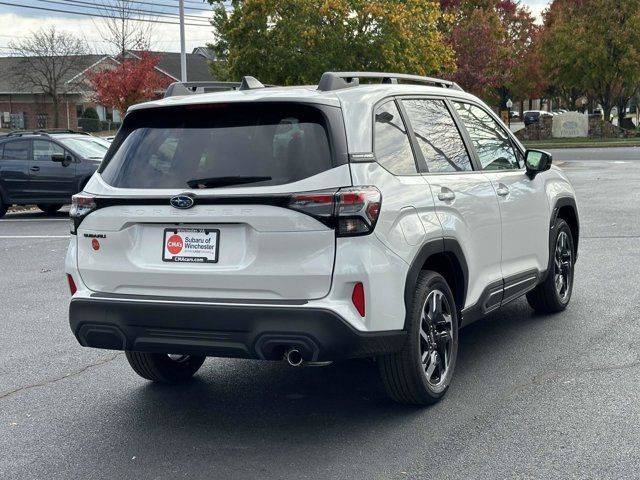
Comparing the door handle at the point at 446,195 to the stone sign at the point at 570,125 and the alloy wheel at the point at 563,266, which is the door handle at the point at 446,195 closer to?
the alloy wheel at the point at 563,266

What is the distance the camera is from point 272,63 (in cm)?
3203

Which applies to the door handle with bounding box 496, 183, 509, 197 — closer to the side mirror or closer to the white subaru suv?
the side mirror

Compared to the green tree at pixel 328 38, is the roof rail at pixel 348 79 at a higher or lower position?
lower

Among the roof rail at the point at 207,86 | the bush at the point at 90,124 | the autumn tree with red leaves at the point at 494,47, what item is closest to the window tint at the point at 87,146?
the roof rail at the point at 207,86

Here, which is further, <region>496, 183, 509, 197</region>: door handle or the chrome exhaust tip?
<region>496, 183, 509, 197</region>: door handle

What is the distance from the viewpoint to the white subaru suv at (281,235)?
459 cm

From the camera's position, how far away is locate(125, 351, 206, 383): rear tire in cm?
587

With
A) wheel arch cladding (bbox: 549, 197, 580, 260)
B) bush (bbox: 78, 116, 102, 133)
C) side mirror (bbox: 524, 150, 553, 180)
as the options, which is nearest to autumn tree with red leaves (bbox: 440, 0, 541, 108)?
bush (bbox: 78, 116, 102, 133)

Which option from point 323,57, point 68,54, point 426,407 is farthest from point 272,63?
point 68,54

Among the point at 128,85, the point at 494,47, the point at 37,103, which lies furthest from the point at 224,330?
the point at 37,103

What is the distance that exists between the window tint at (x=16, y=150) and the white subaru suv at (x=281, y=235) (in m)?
13.9

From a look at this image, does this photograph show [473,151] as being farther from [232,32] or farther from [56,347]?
[232,32]

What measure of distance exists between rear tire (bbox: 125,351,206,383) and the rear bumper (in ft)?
2.61

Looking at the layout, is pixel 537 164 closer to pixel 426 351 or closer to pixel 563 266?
pixel 563 266
